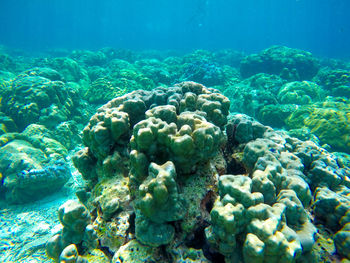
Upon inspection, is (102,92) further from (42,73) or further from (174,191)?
(174,191)

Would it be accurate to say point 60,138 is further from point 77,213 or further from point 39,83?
point 77,213

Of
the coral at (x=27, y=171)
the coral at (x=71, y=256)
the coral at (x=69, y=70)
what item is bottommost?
the coral at (x=27, y=171)

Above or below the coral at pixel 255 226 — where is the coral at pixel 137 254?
below

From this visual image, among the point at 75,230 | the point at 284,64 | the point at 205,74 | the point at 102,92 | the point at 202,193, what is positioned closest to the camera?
the point at 202,193

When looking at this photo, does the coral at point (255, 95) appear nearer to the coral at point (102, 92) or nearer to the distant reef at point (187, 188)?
the coral at point (102, 92)

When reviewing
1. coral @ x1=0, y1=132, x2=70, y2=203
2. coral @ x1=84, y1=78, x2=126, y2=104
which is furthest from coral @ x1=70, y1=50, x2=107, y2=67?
coral @ x1=0, y1=132, x2=70, y2=203

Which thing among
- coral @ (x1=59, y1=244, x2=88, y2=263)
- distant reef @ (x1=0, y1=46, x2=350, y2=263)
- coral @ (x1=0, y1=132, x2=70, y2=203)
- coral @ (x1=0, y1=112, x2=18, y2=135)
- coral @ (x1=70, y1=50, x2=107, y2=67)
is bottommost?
coral @ (x1=0, y1=132, x2=70, y2=203)

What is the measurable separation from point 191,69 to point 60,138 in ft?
39.3

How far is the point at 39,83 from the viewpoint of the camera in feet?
27.8

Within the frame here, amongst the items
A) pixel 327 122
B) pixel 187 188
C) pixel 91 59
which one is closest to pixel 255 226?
pixel 187 188

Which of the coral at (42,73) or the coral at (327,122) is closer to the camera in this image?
the coral at (327,122)

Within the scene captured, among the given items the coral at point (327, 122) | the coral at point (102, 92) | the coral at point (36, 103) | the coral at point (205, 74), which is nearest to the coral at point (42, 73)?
the coral at point (36, 103)

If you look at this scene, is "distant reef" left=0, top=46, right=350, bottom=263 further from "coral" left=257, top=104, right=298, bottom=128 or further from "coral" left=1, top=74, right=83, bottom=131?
"coral" left=257, top=104, right=298, bottom=128

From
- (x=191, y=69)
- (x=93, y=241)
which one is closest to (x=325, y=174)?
(x=93, y=241)
